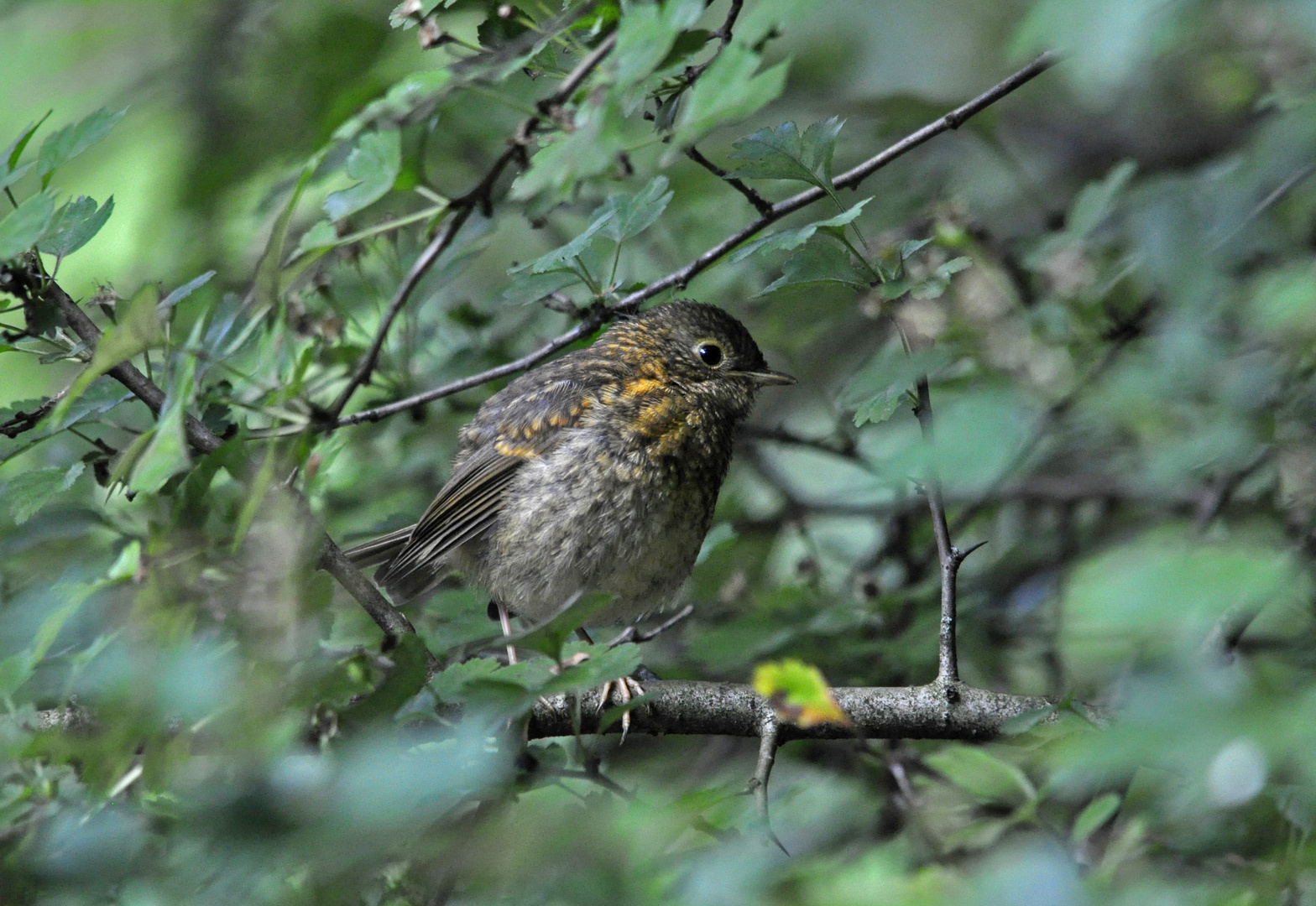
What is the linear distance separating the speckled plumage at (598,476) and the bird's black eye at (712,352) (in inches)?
0.6

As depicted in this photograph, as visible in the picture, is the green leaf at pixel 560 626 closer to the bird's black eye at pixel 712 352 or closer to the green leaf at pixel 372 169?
the green leaf at pixel 372 169

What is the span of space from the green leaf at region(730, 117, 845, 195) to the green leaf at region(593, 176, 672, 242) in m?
0.22

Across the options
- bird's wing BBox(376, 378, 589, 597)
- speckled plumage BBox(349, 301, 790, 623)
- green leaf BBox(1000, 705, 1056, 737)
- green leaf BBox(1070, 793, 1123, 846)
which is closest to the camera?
green leaf BBox(1070, 793, 1123, 846)

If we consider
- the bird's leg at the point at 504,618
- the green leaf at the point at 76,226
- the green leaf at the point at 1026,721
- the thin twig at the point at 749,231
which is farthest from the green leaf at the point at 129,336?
the bird's leg at the point at 504,618

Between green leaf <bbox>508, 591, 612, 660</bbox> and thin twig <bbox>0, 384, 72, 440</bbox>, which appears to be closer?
Result: green leaf <bbox>508, 591, 612, 660</bbox>

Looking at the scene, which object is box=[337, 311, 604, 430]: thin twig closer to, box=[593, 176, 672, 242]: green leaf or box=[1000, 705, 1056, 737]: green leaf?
box=[593, 176, 672, 242]: green leaf

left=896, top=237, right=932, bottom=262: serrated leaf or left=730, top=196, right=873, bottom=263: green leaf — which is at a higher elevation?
left=730, top=196, right=873, bottom=263: green leaf

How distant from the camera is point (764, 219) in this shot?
2.50 meters

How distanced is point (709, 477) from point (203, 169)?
2142 mm

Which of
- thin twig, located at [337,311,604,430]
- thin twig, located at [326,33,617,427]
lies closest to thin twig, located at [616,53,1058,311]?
thin twig, located at [337,311,604,430]

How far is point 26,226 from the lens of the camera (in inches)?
72.4

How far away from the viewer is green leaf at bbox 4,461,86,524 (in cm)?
246

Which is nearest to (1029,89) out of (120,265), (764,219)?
(764,219)

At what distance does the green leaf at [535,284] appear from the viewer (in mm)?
2707
